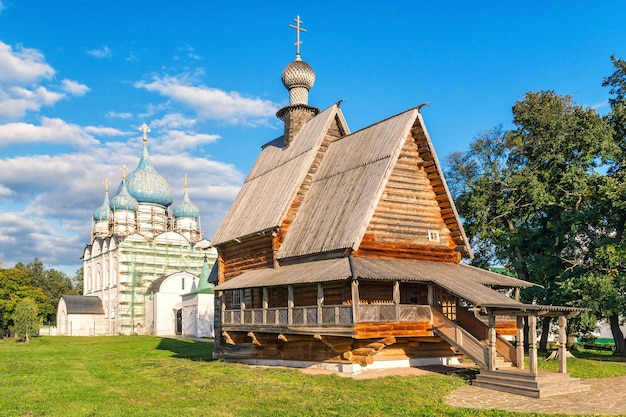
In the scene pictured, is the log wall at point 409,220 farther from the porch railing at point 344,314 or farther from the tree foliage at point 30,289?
the tree foliage at point 30,289

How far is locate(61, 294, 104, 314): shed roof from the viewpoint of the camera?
7012 centimetres

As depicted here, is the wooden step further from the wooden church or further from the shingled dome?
the shingled dome

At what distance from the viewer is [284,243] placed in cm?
2566

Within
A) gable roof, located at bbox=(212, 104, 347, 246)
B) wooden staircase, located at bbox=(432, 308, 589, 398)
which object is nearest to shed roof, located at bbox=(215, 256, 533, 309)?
wooden staircase, located at bbox=(432, 308, 589, 398)

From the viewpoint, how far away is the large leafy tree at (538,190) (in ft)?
99.0

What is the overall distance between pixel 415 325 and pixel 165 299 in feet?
167

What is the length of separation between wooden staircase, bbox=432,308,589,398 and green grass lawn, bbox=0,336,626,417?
99 centimetres

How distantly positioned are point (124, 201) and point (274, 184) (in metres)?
49.8

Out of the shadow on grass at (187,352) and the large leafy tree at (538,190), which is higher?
the large leafy tree at (538,190)

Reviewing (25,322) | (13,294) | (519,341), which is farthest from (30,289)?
(519,341)

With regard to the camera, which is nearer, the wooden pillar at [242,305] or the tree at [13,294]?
the wooden pillar at [242,305]

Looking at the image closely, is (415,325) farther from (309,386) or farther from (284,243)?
(284,243)

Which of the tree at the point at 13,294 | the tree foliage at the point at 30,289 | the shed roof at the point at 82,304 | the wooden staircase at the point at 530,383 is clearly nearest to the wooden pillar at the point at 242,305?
the wooden staircase at the point at 530,383

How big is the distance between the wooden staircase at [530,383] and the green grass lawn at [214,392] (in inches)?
47.6
